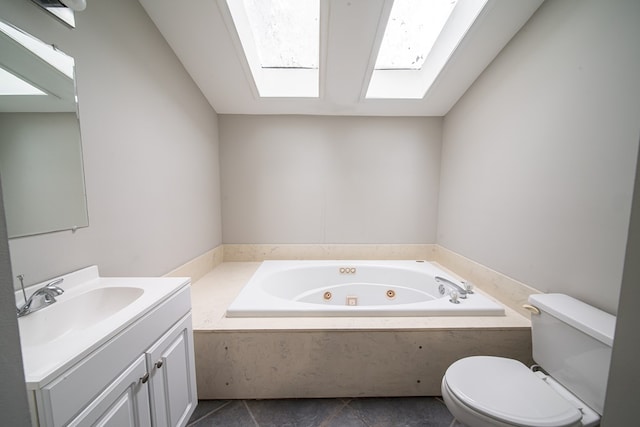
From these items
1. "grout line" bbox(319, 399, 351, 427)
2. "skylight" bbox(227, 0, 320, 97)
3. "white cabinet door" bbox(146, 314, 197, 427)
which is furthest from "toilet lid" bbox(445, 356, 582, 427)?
"skylight" bbox(227, 0, 320, 97)

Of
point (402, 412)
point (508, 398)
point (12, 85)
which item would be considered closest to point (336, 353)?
point (402, 412)

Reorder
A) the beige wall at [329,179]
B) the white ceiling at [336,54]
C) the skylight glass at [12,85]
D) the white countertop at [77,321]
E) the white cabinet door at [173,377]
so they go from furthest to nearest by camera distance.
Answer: the beige wall at [329,179], the white ceiling at [336,54], the white cabinet door at [173,377], the skylight glass at [12,85], the white countertop at [77,321]

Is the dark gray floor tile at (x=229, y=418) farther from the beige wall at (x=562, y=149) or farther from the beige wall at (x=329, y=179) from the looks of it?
the beige wall at (x=562, y=149)

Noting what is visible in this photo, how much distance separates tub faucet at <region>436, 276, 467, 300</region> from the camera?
65.5 inches

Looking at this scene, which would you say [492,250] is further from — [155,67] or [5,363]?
[155,67]

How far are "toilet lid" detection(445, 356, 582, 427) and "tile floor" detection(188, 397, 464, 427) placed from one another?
1.57 ft

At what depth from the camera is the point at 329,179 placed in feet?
8.13

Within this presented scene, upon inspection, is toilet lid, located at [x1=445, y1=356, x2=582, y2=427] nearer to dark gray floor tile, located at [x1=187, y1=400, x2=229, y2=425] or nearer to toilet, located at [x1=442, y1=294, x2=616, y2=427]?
toilet, located at [x1=442, y1=294, x2=616, y2=427]

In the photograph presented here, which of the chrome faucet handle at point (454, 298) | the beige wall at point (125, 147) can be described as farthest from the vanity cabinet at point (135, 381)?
the chrome faucet handle at point (454, 298)

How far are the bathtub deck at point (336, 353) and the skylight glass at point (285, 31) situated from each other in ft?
6.81

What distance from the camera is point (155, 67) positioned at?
58.8 inches

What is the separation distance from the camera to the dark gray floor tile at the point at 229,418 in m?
1.26

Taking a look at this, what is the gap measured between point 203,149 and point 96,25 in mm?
1057

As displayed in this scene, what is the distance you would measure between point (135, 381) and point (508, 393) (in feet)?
4.77
